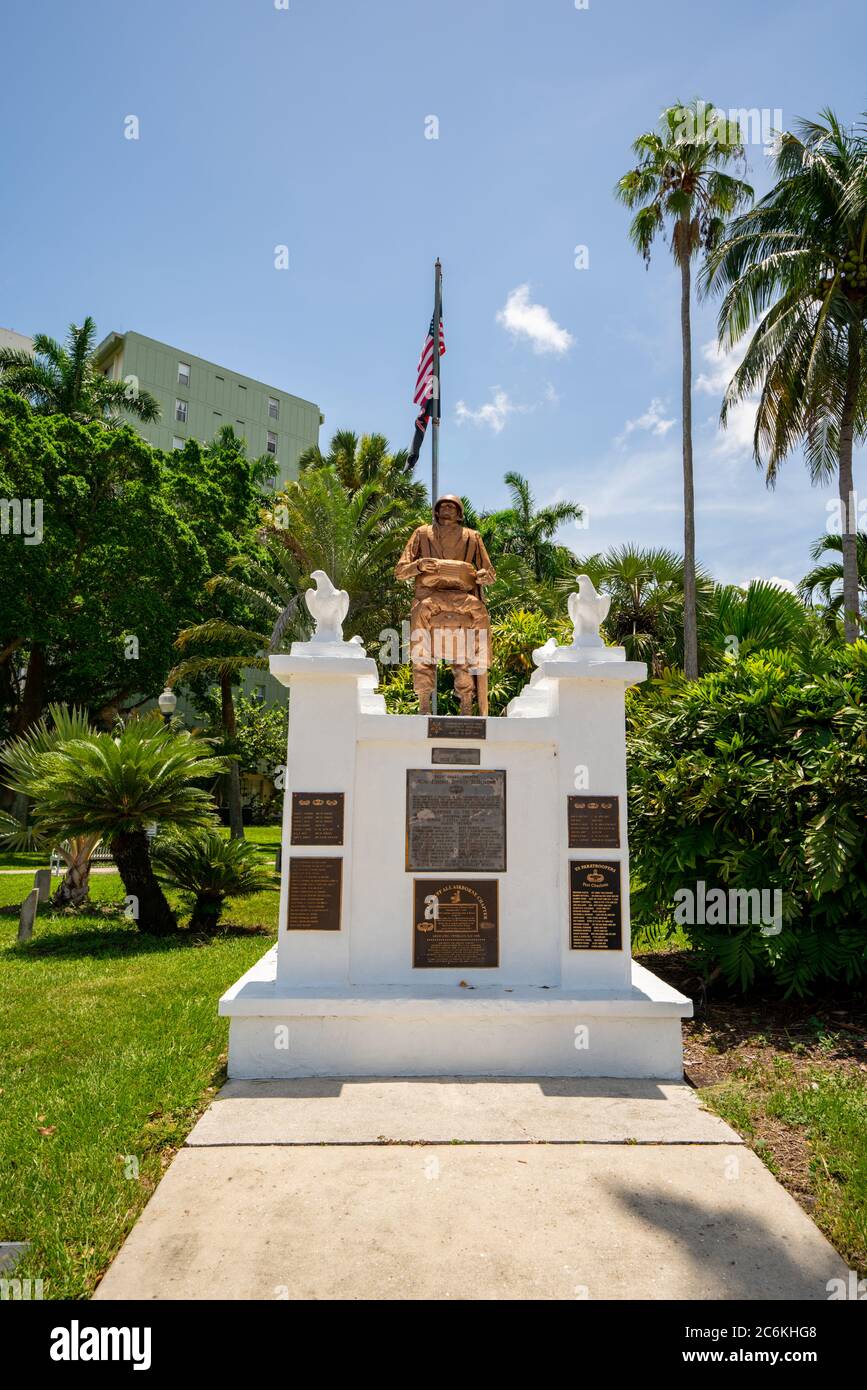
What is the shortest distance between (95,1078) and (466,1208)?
101 inches

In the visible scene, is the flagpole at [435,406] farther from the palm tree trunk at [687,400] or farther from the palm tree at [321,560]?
the palm tree trunk at [687,400]

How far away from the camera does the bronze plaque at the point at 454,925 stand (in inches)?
232

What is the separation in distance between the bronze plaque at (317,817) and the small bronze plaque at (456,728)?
818 millimetres

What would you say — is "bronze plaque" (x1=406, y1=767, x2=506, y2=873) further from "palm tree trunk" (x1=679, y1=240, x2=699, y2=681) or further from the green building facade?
the green building facade

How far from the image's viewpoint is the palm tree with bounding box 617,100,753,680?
19.1 m

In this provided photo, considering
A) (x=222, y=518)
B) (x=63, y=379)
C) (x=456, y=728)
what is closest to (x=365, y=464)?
(x=222, y=518)

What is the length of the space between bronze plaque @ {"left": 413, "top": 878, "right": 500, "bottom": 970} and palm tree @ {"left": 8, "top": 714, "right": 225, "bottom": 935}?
4.46 m

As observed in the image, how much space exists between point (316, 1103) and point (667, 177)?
21735mm

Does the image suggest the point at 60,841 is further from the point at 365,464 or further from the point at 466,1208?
the point at 365,464

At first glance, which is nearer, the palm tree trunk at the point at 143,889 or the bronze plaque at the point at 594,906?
the bronze plaque at the point at 594,906

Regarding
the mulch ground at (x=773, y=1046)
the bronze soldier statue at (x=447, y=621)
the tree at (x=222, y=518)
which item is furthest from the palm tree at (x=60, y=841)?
the tree at (x=222, y=518)

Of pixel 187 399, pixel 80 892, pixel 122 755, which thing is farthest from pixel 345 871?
pixel 187 399

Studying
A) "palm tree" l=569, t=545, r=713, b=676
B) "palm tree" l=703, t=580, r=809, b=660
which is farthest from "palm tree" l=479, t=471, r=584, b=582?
"palm tree" l=703, t=580, r=809, b=660

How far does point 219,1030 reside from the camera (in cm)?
607
